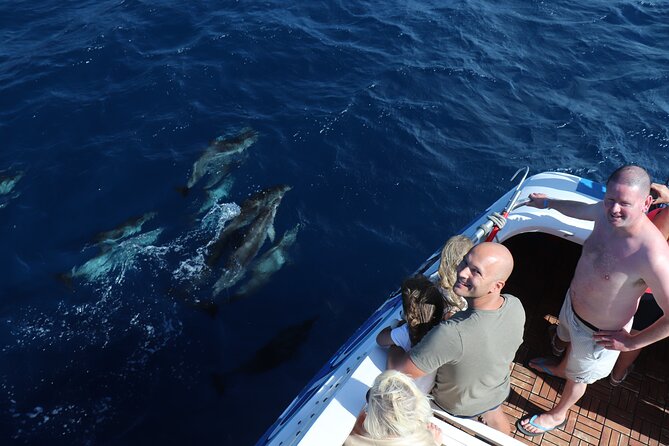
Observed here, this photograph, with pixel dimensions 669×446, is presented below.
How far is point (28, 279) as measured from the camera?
30.0 ft

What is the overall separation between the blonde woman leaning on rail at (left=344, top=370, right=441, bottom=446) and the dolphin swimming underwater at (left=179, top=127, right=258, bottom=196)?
810 cm

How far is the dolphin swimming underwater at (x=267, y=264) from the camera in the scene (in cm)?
905

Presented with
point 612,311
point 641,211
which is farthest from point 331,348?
point 641,211

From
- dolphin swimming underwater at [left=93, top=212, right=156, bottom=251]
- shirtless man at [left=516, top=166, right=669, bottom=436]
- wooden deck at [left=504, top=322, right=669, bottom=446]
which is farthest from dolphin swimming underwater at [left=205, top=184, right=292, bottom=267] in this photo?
shirtless man at [left=516, top=166, right=669, bottom=436]

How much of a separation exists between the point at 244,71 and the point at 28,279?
7.19 meters

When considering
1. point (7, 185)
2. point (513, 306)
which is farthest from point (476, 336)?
point (7, 185)

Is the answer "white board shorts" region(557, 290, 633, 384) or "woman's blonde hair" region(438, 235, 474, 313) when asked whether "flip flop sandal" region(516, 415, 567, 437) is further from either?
"woman's blonde hair" region(438, 235, 474, 313)

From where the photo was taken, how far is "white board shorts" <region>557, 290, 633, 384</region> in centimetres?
458

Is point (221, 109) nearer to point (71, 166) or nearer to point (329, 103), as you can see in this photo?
point (329, 103)

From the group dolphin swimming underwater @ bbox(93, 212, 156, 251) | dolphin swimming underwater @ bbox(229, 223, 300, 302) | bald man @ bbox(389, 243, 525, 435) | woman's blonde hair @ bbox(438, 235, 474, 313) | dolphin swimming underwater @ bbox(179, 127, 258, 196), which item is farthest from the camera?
dolphin swimming underwater @ bbox(179, 127, 258, 196)

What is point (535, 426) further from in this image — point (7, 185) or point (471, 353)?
point (7, 185)

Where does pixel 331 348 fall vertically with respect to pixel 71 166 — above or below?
below

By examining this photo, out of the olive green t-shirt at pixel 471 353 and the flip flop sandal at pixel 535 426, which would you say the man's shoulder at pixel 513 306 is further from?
the flip flop sandal at pixel 535 426

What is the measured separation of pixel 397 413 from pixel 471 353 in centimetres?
80
